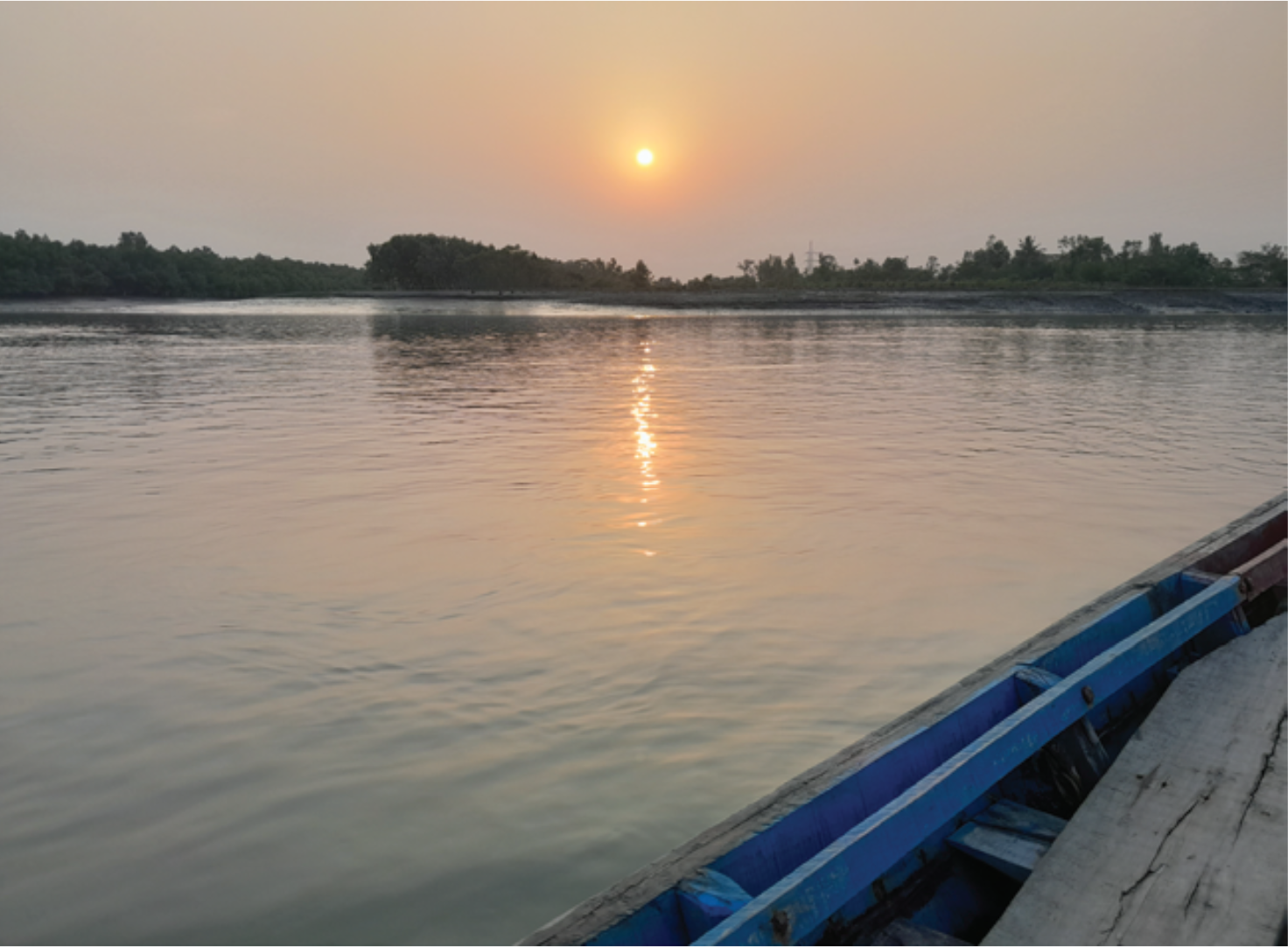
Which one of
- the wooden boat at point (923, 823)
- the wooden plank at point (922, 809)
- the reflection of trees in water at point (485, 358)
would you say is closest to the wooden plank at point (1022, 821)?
the wooden boat at point (923, 823)

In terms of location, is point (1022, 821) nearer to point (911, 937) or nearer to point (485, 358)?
point (911, 937)

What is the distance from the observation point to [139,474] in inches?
410

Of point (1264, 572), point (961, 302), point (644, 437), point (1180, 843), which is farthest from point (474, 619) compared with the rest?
point (961, 302)

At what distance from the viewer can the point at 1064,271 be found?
104 metres

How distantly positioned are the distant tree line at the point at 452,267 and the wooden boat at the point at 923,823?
122 metres

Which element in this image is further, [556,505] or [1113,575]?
[556,505]

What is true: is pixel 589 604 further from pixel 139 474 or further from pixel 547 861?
pixel 139 474

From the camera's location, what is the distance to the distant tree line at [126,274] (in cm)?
10264

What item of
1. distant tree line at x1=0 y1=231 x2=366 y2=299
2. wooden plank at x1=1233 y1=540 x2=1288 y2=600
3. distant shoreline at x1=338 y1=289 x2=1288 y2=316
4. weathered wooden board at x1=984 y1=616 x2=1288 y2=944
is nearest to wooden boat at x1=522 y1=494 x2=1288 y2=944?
weathered wooden board at x1=984 y1=616 x2=1288 y2=944

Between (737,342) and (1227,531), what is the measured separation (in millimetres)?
32369

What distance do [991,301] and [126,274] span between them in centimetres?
9845

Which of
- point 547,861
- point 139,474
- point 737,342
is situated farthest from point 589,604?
point 737,342

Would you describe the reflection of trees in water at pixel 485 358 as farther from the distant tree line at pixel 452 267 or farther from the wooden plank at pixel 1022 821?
the distant tree line at pixel 452 267

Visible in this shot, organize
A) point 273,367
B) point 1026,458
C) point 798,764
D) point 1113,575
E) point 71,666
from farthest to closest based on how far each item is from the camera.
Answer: point 273,367, point 1026,458, point 1113,575, point 71,666, point 798,764
